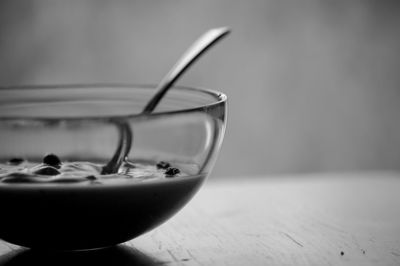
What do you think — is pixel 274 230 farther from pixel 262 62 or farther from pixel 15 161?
pixel 262 62

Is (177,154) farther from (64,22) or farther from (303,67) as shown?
(303,67)

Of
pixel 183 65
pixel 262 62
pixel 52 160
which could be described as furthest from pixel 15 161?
pixel 262 62

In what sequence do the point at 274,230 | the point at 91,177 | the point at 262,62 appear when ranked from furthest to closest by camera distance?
the point at 262,62
the point at 274,230
the point at 91,177

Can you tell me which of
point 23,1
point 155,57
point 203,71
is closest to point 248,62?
point 203,71

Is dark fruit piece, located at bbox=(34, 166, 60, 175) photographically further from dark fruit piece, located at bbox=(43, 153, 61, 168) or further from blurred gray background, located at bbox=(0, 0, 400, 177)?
blurred gray background, located at bbox=(0, 0, 400, 177)

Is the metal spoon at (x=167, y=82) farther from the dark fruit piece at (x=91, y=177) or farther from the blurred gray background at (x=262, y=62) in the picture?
the blurred gray background at (x=262, y=62)

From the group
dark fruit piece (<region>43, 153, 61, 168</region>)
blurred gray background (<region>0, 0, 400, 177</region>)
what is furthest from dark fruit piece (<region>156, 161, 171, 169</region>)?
blurred gray background (<region>0, 0, 400, 177</region>)

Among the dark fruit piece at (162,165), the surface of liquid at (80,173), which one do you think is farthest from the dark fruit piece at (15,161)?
the dark fruit piece at (162,165)
